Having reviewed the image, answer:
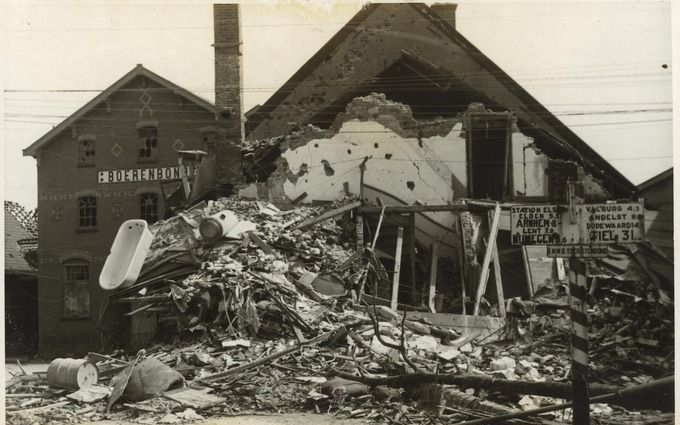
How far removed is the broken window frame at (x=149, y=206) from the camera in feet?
64.4

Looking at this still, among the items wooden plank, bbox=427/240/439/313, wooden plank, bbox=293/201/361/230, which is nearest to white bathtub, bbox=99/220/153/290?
wooden plank, bbox=293/201/361/230

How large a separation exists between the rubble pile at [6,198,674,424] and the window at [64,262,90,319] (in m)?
6.62

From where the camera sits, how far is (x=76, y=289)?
773 inches

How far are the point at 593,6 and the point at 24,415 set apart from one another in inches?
372

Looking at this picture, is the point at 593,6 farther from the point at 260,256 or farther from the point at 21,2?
the point at 21,2

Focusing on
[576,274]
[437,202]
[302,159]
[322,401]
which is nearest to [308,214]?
[302,159]

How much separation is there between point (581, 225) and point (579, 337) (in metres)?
1.16

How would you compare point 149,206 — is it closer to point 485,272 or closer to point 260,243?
point 260,243

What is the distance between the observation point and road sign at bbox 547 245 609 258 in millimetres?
6891

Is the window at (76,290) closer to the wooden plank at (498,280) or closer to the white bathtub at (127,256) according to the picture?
the white bathtub at (127,256)

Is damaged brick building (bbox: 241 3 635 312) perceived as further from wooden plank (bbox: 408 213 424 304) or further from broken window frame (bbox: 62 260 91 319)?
broken window frame (bbox: 62 260 91 319)

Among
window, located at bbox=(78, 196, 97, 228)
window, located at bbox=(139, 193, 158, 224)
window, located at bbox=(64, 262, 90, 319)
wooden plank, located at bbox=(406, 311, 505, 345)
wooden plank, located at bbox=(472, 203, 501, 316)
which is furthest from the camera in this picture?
window, located at bbox=(78, 196, 97, 228)

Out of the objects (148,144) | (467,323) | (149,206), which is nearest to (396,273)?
(467,323)

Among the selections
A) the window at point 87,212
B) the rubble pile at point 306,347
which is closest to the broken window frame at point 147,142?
the window at point 87,212
